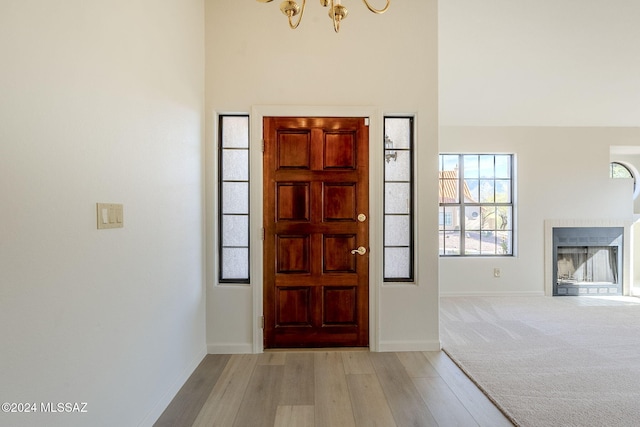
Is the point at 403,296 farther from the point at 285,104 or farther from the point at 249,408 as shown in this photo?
the point at 285,104

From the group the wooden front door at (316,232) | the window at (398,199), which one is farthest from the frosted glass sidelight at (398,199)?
the wooden front door at (316,232)

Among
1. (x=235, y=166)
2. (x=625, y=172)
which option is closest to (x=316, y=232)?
(x=235, y=166)

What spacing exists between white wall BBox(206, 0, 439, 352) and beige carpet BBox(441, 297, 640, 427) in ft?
2.40

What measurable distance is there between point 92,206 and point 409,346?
2.59m

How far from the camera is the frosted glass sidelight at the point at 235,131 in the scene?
9.16 feet

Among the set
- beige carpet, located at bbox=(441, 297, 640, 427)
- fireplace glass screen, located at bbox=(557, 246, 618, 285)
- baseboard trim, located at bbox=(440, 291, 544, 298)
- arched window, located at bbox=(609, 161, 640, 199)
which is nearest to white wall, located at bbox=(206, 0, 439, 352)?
beige carpet, located at bbox=(441, 297, 640, 427)

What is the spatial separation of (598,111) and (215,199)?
17.5ft

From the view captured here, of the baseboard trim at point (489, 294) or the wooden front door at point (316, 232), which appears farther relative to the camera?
the baseboard trim at point (489, 294)

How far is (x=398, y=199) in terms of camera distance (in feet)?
9.30

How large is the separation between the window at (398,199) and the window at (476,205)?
2183mm

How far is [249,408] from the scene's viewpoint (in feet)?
6.38

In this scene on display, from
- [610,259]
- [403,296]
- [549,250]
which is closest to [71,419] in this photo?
[403,296]

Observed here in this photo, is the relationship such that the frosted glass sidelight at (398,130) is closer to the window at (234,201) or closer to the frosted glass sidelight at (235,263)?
the window at (234,201)

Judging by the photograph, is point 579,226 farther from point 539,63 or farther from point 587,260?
point 539,63
